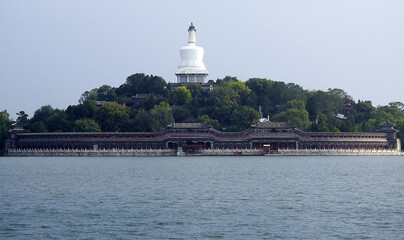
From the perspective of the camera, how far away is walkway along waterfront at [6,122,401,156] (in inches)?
4311


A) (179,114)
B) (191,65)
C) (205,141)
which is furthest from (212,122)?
(191,65)

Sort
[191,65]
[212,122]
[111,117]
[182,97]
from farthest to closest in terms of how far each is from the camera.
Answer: [191,65] < [182,97] < [212,122] < [111,117]

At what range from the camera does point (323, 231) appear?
31516 mm

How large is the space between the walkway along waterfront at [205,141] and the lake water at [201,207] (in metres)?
50.5

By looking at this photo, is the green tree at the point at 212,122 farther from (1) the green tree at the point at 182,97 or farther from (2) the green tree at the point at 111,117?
(2) the green tree at the point at 111,117

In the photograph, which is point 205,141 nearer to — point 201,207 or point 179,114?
point 179,114

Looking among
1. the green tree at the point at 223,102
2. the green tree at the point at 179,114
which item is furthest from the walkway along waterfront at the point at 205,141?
the green tree at the point at 179,114

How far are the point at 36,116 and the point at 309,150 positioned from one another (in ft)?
144

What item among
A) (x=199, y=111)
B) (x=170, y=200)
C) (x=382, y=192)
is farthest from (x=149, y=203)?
(x=199, y=111)

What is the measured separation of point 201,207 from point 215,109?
84300 mm

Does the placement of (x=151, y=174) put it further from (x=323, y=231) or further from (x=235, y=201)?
(x=323, y=231)

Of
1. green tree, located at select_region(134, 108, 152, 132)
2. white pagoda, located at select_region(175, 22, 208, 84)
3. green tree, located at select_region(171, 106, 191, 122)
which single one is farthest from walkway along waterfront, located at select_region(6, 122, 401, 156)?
white pagoda, located at select_region(175, 22, 208, 84)

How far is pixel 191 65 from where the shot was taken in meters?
145

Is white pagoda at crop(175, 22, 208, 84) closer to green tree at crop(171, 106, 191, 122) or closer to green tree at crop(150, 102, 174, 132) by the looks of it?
green tree at crop(171, 106, 191, 122)
